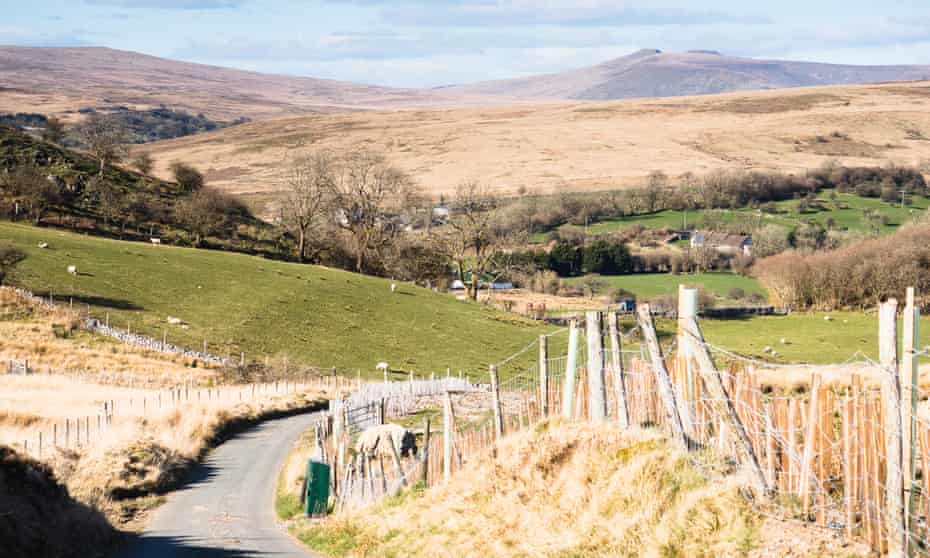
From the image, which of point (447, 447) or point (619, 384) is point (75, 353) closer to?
point (447, 447)

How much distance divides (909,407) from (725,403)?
258 cm

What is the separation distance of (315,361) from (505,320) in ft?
79.8

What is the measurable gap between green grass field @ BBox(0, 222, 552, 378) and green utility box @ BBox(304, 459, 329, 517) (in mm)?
34264

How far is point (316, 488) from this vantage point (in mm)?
24578

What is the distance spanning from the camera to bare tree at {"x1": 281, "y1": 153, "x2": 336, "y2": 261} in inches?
4006

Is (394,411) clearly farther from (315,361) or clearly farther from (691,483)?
(691,483)

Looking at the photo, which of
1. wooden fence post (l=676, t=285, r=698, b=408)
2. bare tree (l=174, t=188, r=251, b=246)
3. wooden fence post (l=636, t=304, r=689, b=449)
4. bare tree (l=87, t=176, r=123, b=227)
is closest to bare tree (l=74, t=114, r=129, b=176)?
bare tree (l=87, t=176, r=123, b=227)

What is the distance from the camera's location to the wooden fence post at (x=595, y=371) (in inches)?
673

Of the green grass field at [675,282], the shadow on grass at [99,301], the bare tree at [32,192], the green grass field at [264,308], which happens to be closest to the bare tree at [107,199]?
the bare tree at [32,192]

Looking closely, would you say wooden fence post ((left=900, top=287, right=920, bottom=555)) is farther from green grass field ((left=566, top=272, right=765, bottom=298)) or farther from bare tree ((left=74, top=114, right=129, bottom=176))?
bare tree ((left=74, top=114, right=129, bottom=176))

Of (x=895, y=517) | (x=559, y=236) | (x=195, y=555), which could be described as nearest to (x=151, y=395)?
(x=195, y=555)

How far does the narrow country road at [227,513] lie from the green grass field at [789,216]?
111931 millimetres

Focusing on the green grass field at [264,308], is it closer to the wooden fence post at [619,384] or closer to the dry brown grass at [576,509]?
the dry brown grass at [576,509]

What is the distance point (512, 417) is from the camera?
2248cm
